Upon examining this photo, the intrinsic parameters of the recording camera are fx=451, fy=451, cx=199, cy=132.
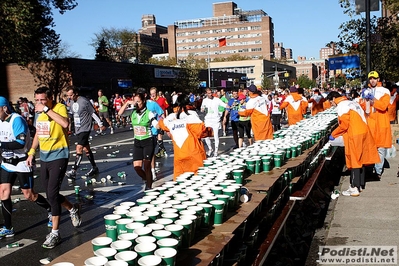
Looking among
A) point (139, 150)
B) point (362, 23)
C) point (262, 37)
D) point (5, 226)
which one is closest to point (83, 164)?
point (139, 150)

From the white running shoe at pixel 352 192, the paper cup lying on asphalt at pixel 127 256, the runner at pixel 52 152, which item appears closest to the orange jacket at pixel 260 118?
the white running shoe at pixel 352 192

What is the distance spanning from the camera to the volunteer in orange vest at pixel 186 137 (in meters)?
6.28

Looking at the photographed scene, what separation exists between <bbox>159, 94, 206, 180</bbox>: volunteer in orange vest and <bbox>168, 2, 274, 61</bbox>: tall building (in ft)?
498

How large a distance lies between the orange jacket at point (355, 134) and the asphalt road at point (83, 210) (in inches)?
154

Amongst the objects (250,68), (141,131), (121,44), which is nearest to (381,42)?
(141,131)

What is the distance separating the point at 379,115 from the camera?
890 cm

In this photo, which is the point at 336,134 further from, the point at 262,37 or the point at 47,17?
the point at 262,37

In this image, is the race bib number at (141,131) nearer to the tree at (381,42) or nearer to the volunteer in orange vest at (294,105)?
the volunteer in orange vest at (294,105)

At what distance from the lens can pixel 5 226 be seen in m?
6.48

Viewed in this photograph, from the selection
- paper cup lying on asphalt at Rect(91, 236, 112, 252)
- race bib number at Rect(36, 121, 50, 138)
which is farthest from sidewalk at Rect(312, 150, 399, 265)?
race bib number at Rect(36, 121, 50, 138)

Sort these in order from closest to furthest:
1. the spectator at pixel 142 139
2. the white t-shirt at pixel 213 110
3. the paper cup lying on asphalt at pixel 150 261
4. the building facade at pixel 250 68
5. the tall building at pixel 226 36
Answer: the paper cup lying on asphalt at pixel 150 261
the spectator at pixel 142 139
the white t-shirt at pixel 213 110
the building facade at pixel 250 68
the tall building at pixel 226 36

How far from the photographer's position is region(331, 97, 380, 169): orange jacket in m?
7.60

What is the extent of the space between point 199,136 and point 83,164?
7.45 metres

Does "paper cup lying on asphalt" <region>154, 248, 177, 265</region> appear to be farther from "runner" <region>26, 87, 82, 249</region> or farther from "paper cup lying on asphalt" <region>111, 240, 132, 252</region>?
"runner" <region>26, 87, 82, 249</region>
